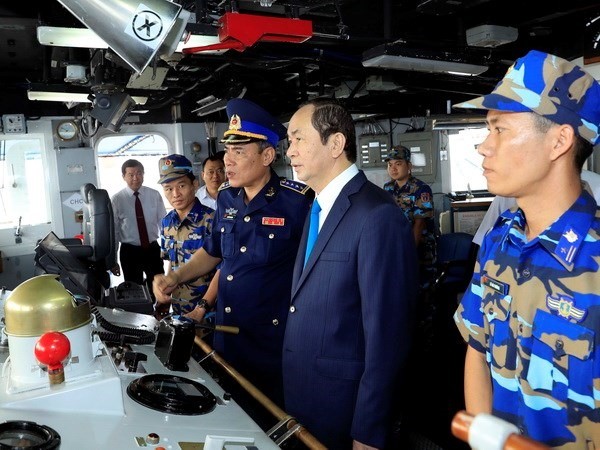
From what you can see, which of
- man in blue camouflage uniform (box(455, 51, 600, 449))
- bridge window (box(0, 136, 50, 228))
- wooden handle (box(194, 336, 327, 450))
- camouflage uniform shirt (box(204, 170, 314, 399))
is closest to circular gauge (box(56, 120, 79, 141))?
bridge window (box(0, 136, 50, 228))

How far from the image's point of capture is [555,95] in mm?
1206

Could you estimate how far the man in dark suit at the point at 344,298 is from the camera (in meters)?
1.70

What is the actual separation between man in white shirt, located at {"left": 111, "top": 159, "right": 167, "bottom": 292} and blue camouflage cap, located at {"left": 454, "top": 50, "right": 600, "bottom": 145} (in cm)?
530

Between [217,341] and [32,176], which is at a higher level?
[32,176]

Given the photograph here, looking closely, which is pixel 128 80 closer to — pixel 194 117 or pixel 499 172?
pixel 194 117

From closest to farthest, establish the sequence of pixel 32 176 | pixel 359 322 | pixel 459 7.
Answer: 1. pixel 359 322
2. pixel 459 7
3. pixel 32 176

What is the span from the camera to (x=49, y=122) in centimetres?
786

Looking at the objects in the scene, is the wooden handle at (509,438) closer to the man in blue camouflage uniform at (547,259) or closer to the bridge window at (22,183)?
the man in blue camouflage uniform at (547,259)

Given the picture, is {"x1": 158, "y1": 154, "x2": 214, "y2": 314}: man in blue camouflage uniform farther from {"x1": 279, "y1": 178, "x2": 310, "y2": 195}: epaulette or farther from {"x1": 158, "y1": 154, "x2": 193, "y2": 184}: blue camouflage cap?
{"x1": 279, "y1": 178, "x2": 310, "y2": 195}: epaulette

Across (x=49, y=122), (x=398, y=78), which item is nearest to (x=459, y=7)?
(x=398, y=78)

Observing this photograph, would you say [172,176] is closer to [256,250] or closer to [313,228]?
[256,250]

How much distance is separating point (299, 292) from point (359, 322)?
23 cm

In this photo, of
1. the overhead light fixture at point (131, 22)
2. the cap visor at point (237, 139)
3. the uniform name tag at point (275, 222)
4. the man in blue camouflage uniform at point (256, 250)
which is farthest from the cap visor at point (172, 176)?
the overhead light fixture at point (131, 22)

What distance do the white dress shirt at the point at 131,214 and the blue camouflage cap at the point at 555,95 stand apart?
5412 millimetres
